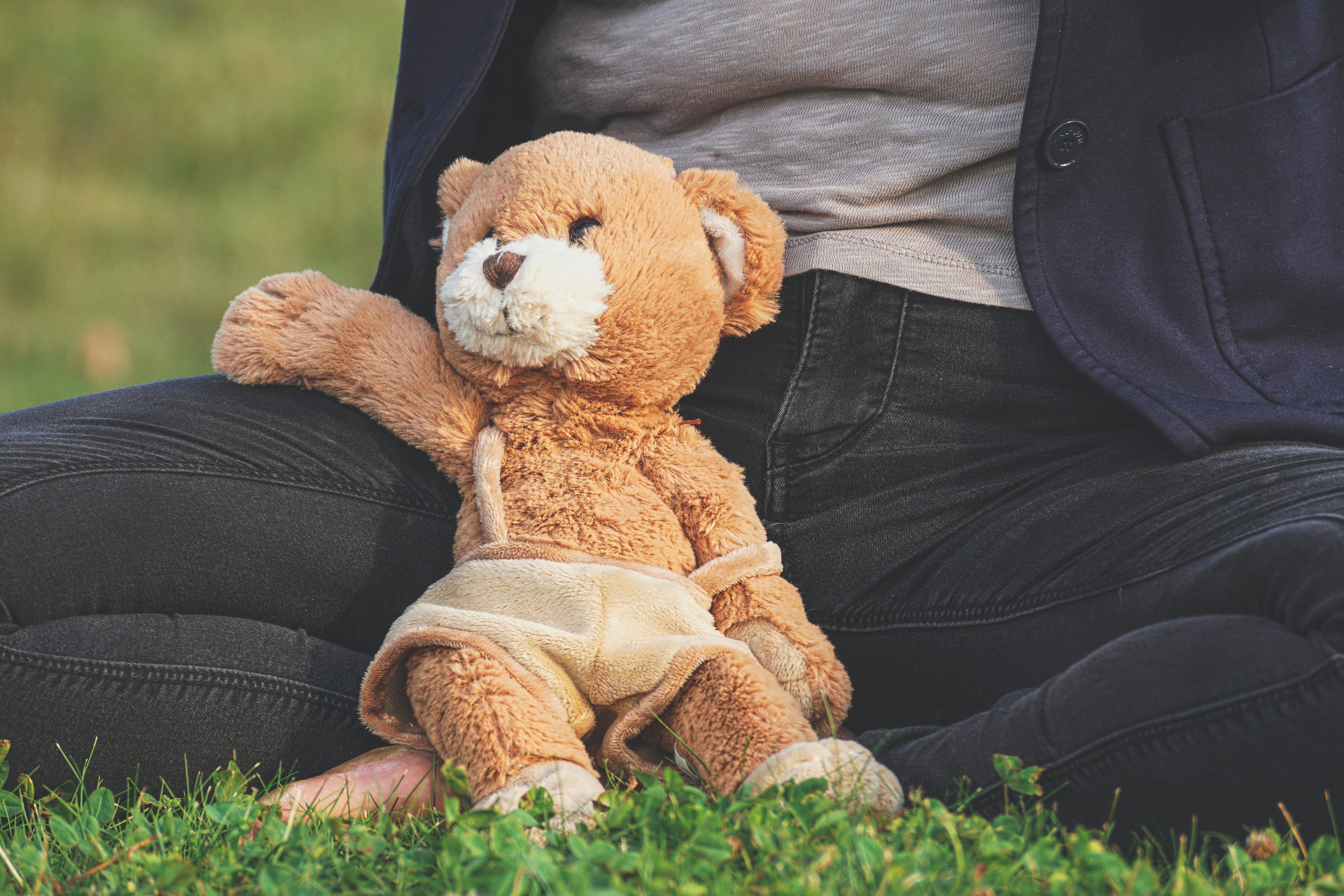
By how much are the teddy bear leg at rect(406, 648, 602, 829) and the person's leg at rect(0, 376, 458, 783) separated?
24 centimetres

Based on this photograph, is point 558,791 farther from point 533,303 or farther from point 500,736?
point 533,303

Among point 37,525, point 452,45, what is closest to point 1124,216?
point 452,45

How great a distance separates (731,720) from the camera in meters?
1.22

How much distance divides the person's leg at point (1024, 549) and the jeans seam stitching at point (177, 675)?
598 millimetres

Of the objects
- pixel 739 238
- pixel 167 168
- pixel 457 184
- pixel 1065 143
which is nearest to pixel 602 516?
pixel 739 238

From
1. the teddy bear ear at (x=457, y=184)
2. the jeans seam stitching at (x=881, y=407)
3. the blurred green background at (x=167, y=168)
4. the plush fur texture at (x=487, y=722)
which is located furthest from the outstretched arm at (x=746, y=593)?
the blurred green background at (x=167, y=168)

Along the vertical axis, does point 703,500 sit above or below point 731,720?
above

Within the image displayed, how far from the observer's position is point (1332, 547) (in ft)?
3.51

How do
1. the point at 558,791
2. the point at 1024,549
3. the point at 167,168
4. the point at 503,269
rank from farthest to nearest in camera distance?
the point at 167,168 < the point at 1024,549 < the point at 503,269 < the point at 558,791

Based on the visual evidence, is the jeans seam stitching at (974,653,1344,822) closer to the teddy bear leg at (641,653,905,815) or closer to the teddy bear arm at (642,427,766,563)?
the teddy bear leg at (641,653,905,815)

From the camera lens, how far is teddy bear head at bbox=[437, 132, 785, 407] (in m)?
1.29

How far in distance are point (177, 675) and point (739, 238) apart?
84 cm

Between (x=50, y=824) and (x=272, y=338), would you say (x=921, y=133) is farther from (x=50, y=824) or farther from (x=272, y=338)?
(x=50, y=824)

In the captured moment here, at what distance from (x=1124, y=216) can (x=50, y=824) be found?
1.44 meters
